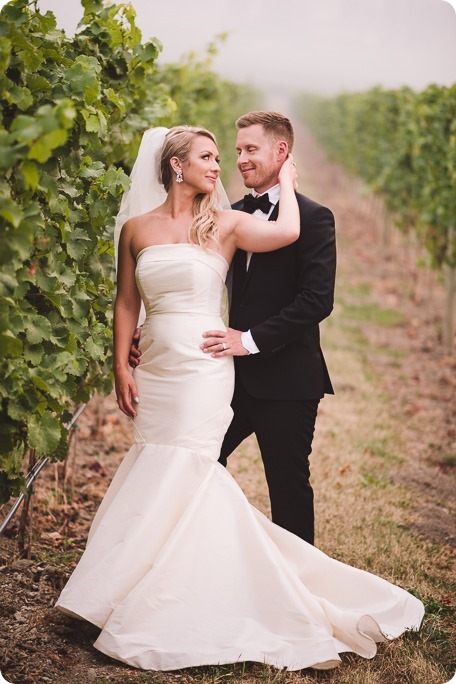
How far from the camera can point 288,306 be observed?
3643mm

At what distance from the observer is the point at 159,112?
497cm

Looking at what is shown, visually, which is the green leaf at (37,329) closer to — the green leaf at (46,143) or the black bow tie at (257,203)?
the green leaf at (46,143)

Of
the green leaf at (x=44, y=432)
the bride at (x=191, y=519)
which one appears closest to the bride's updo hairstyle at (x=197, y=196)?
the bride at (x=191, y=519)

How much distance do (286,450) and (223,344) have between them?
23.8 inches

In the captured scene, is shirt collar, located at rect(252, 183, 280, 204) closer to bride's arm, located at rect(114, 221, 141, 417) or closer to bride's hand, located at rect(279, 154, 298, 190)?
bride's hand, located at rect(279, 154, 298, 190)

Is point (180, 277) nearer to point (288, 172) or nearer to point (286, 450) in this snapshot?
point (288, 172)

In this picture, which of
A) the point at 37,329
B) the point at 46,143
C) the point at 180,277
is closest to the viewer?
the point at 46,143

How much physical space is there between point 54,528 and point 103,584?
145 cm

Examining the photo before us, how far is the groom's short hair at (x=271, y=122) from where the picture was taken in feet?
12.1

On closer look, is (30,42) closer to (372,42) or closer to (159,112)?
(159,112)

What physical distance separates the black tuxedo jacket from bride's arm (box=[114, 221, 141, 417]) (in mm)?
498

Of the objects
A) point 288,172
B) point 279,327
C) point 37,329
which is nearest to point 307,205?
Answer: point 288,172

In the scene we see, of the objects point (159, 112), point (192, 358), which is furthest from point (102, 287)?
point (159, 112)

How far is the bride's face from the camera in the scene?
11.8 ft
